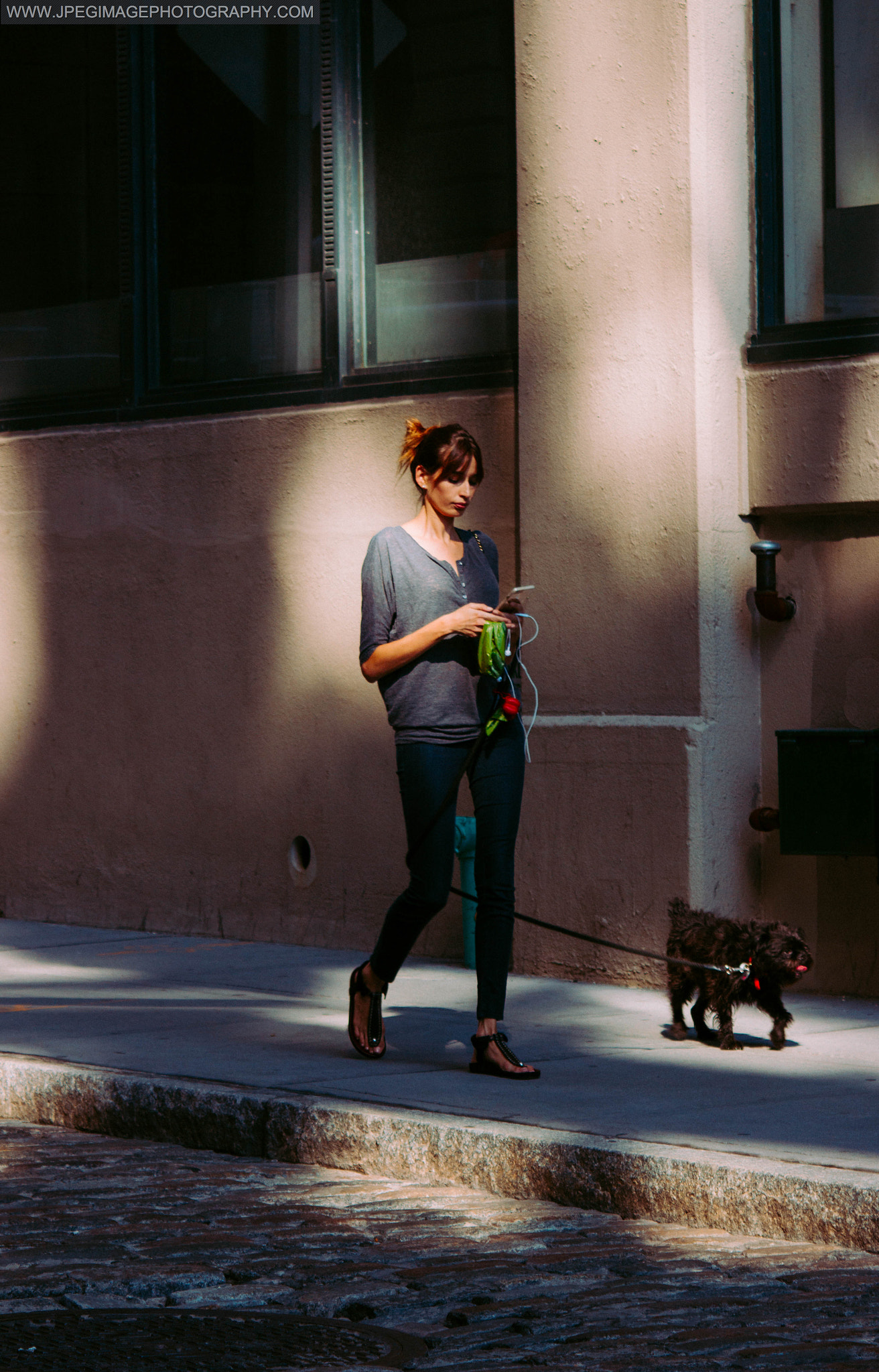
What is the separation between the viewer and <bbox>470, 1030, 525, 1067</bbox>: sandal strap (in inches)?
255

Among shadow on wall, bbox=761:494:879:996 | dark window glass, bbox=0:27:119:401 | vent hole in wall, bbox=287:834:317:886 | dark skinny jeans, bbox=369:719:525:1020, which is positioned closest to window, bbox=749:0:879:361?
shadow on wall, bbox=761:494:879:996

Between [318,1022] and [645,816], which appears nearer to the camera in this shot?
[318,1022]

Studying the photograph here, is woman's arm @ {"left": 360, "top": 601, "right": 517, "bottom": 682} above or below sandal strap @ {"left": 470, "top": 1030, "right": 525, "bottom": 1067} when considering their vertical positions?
above

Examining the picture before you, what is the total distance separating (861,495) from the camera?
324 inches

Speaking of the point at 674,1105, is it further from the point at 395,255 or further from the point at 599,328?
the point at 395,255

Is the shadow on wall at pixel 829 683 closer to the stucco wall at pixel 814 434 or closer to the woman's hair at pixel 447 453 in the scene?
the stucco wall at pixel 814 434

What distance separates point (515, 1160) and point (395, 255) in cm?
585

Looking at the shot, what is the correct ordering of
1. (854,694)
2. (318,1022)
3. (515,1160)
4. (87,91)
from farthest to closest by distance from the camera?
(87,91) → (854,694) → (318,1022) → (515,1160)

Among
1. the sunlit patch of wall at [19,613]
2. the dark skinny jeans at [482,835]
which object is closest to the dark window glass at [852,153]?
the dark skinny jeans at [482,835]

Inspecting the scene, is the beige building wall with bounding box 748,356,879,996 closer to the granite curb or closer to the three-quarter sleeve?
the three-quarter sleeve

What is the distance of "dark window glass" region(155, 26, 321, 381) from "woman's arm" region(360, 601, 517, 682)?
166 inches

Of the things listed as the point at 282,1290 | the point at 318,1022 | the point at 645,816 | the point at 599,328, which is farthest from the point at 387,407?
the point at 282,1290

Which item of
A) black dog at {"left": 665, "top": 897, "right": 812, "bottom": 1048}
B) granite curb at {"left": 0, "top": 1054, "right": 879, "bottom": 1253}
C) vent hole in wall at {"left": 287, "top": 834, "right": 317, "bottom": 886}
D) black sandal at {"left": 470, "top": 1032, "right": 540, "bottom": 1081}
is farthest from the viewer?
vent hole in wall at {"left": 287, "top": 834, "right": 317, "bottom": 886}

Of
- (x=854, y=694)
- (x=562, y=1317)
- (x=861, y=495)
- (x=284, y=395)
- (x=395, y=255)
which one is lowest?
(x=562, y=1317)
